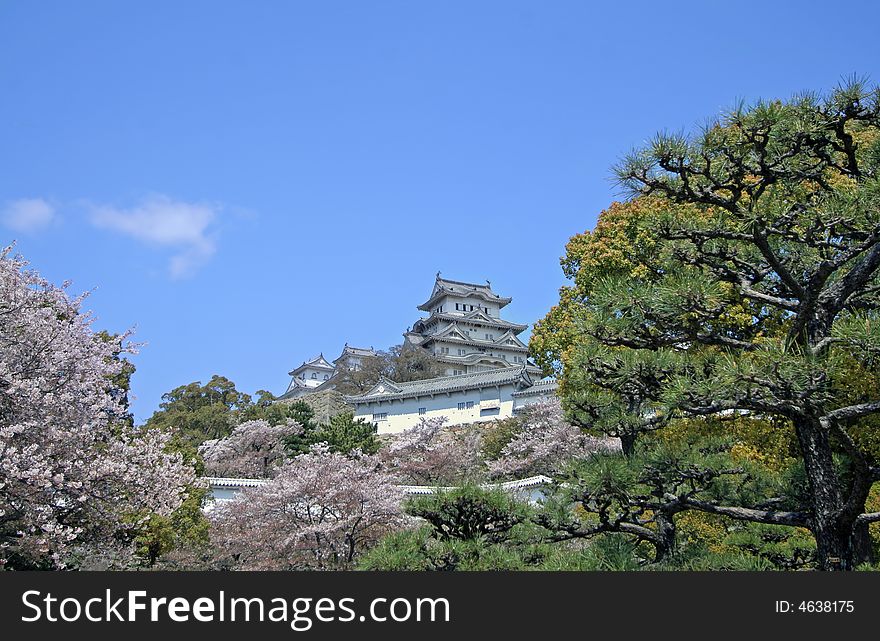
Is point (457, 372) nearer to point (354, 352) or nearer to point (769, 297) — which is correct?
point (354, 352)

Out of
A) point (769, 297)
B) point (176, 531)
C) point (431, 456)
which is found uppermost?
point (769, 297)

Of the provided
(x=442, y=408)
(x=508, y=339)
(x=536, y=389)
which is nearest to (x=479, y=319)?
(x=508, y=339)

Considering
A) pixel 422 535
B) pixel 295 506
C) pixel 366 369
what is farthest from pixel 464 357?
pixel 422 535

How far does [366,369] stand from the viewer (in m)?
56.6

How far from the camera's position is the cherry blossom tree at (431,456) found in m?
30.8

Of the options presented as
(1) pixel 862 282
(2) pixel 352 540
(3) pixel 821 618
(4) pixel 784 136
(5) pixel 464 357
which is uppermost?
(5) pixel 464 357

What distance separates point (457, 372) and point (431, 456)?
28.6 m

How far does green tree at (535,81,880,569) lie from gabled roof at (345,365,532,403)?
1476 inches

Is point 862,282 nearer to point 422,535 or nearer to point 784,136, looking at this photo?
point 784,136

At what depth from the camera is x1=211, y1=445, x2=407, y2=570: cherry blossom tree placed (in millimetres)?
16938

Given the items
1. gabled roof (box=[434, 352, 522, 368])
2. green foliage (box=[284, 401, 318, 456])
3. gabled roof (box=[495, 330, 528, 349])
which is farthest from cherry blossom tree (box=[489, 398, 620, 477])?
gabled roof (box=[495, 330, 528, 349])

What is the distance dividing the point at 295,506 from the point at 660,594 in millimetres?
14098

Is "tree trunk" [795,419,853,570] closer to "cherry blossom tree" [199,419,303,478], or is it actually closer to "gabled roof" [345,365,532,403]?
"cherry blossom tree" [199,419,303,478]

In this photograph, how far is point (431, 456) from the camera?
31.4 meters
